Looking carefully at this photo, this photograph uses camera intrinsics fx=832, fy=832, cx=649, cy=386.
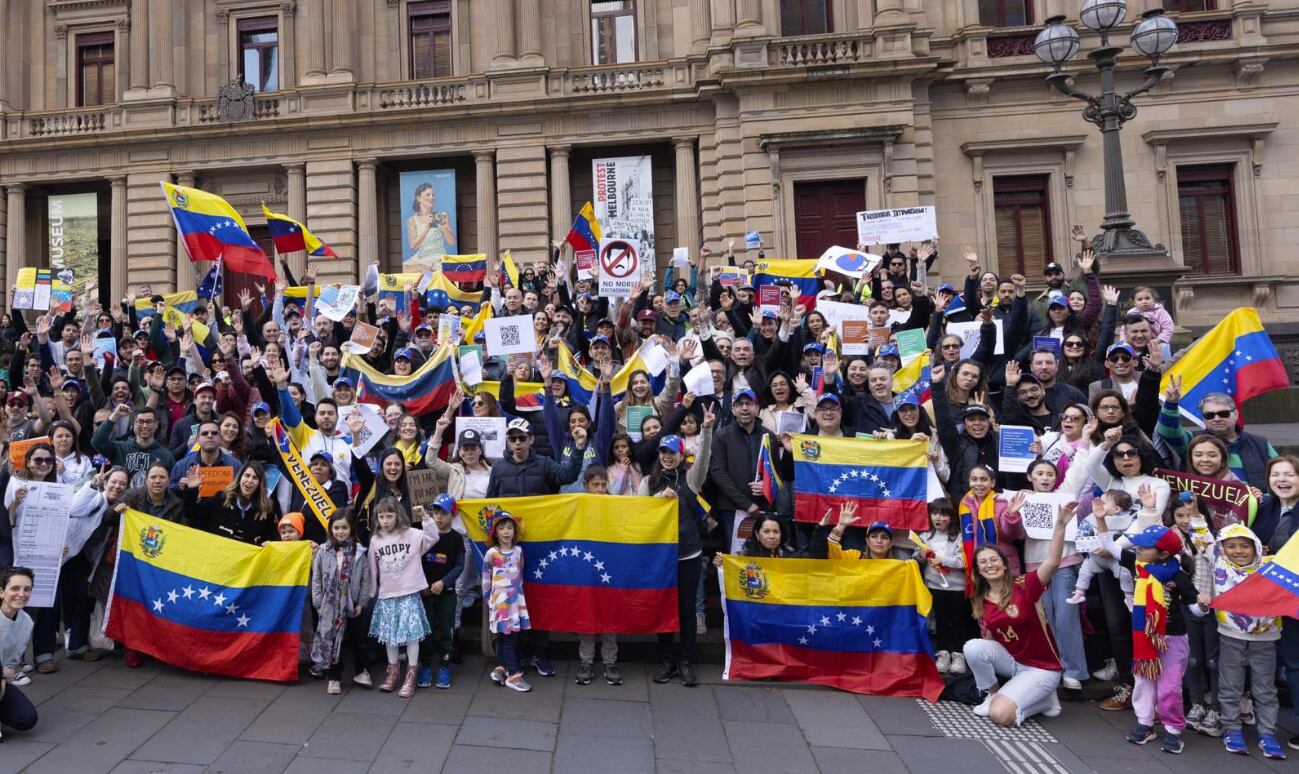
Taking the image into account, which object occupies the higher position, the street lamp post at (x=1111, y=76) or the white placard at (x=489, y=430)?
the street lamp post at (x=1111, y=76)

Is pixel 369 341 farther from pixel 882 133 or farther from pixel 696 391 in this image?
pixel 882 133

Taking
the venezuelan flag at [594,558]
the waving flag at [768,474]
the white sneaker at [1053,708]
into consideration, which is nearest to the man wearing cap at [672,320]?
the waving flag at [768,474]

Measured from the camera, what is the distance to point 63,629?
793 centimetres

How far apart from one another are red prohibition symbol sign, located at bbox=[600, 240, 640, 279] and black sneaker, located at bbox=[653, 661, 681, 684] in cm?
626

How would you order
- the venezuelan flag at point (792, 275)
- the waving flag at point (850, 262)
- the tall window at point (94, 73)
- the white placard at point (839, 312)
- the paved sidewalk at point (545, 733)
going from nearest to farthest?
the paved sidewalk at point (545, 733) < the white placard at point (839, 312) < the waving flag at point (850, 262) < the venezuelan flag at point (792, 275) < the tall window at point (94, 73)

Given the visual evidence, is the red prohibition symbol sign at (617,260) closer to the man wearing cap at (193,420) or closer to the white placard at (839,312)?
the white placard at (839,312)

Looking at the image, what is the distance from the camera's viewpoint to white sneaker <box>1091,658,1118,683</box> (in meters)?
6.86

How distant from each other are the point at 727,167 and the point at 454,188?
8.36m

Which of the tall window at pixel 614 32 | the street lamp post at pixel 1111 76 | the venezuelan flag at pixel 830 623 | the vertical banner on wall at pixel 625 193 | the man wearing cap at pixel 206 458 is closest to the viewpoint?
the venezuelan flag at pixel 830 623

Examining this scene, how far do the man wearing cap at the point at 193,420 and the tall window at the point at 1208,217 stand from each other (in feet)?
77.3

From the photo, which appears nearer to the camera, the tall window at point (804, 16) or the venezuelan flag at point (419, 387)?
the venezuelan flag at point (419, 387)

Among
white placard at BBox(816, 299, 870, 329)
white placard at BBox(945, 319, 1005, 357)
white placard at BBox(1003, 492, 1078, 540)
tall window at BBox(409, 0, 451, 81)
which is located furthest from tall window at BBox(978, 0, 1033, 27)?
white placard at BBox(1003, 492, 1078, 540)

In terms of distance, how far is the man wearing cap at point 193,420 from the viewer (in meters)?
8.86

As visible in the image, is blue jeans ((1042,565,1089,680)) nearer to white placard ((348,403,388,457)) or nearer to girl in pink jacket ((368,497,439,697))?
girl in pink jacket ((368,497,439,697))
